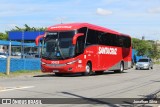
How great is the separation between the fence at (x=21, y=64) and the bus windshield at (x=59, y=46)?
13.2 feet

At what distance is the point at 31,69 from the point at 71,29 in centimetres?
860

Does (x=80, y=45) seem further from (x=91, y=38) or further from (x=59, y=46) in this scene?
(x=91, y=38)

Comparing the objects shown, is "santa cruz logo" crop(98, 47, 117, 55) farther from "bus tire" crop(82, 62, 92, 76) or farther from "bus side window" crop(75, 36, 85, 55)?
"bus side window" crop(75, 36, 85, 55)

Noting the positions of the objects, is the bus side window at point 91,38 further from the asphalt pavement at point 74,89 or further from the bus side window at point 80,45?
the asphalt pavement at point 74,89

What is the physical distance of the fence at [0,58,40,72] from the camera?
95.2ft

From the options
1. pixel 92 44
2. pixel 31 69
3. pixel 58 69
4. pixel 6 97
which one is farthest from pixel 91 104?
pixel 31 69

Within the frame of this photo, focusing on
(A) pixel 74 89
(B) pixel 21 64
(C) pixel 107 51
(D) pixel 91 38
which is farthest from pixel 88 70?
(A) pixel 74 89

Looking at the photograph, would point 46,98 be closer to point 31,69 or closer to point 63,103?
point 63,103

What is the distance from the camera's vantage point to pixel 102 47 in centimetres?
3158

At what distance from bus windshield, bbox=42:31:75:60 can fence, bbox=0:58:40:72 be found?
4011mm

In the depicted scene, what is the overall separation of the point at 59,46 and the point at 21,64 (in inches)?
255

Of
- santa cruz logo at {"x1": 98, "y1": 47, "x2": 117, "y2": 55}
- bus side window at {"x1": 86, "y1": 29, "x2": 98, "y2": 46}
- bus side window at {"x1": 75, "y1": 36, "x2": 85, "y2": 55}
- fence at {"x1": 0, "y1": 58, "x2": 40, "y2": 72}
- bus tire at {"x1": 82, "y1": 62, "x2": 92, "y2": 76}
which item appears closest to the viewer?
bus side window at {"x1": 75, "y1": 36, "x2": 85, "y2": 55}

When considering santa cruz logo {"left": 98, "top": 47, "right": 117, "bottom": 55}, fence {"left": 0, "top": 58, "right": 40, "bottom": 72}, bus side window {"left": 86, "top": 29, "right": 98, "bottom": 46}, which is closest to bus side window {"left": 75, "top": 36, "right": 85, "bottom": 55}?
bus side window {"left": 86, "top": 29, "right": 98, "bottom": 46}

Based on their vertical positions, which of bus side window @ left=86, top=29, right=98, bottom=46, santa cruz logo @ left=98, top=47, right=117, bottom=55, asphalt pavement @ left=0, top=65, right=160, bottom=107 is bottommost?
asphalt pavement @ left=0, top=65, right=160, bottom=107
